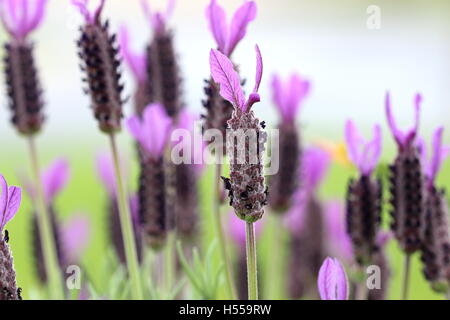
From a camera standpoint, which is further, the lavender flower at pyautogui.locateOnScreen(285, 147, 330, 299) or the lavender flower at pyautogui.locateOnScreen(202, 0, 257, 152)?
the lavender flower at pyautogui.locateOnScreen(285, 147, 330, 299)

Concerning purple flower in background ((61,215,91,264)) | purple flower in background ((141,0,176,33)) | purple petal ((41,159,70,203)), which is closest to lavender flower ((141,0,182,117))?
purple flower in background ((141,0,176,33))

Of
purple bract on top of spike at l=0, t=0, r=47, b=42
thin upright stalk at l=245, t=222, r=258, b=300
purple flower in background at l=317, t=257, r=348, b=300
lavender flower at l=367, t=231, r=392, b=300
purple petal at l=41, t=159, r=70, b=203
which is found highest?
purple bract on top of spike at l=0, t=0, r=47, b=42

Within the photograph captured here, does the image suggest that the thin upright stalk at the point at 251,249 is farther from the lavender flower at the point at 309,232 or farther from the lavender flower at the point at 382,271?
the lavender flower at the point at 309,232

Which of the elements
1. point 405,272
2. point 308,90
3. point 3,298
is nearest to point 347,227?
point 405,272

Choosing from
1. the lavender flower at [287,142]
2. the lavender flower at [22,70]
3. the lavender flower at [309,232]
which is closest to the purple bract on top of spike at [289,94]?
the lavender flower at [287,142]

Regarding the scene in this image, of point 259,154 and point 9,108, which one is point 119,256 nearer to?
point 9,108

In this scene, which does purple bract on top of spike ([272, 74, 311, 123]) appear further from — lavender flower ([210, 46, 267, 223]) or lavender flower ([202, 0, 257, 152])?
lavender flower ([210, 46, 267, 223])
